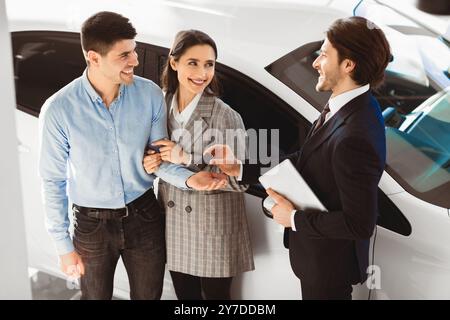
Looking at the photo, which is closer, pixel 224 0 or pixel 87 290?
pixel 224 0

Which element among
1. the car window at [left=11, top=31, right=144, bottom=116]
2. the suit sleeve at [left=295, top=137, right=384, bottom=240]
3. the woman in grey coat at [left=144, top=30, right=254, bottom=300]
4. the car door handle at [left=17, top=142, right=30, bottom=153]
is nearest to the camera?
the suit sleeve at [left=295, top=137, right=384, bottom=240]

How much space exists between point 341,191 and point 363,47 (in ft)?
1.33

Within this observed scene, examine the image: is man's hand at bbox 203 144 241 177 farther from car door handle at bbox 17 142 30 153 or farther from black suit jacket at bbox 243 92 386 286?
car door handle at bbox 17 142 30 153

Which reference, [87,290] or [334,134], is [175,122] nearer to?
[334,134]

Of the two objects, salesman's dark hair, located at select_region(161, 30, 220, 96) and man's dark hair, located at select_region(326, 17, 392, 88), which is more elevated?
man's dark hair, located at select_region(326, 17, 392, 88)

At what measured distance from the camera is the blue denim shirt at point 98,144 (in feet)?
5.90

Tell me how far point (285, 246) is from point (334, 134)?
441 mm

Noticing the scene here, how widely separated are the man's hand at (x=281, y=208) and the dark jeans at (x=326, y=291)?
0.21 meters

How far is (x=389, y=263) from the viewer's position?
1761mm

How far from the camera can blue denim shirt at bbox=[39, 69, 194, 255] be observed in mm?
1798

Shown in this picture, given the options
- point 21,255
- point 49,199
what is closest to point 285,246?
point 49,199

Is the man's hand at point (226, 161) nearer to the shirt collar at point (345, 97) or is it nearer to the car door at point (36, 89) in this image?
the shirt collar at point (345, 97)

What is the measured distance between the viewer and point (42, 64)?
1920 mm

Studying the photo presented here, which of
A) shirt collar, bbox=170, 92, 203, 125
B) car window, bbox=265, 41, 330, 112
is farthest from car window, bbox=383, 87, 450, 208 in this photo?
shirt collar, bbox=170, 92, 203, 125
